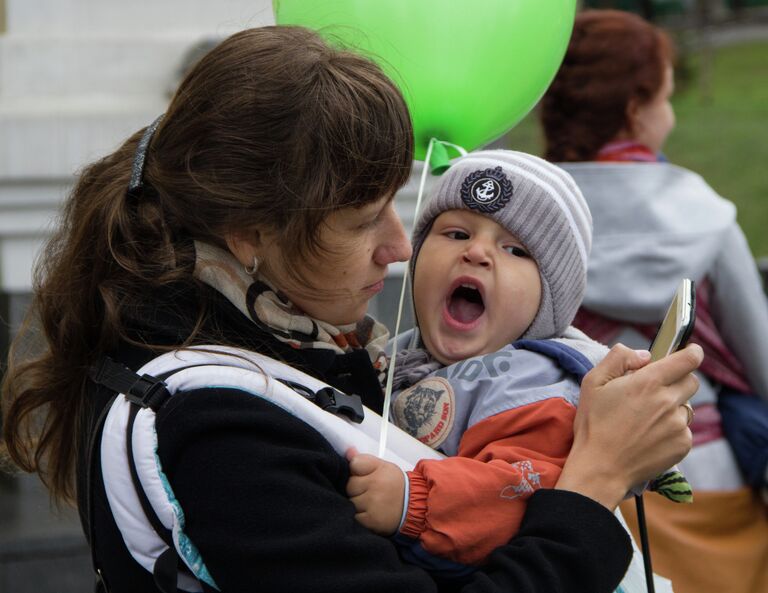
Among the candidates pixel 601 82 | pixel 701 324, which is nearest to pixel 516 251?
pixel 701 324

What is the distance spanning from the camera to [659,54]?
12.6 feet

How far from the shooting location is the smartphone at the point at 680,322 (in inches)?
71.9

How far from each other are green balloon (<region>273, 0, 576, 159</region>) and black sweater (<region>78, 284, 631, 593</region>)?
0.71 m

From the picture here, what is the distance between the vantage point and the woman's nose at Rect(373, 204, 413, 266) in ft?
6.05

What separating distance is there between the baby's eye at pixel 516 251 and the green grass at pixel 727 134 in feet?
25.5

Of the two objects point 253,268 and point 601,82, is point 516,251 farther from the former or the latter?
point 601,82

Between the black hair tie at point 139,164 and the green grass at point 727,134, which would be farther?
the green grass at point 727,134

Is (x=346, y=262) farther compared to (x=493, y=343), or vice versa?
(x=493, y=343)

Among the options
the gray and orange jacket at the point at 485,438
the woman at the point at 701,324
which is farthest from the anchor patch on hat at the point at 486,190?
the woman at the point at 701,324

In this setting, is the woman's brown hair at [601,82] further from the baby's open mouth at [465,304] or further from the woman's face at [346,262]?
the woman's face at [346,262]

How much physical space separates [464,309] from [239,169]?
638mm

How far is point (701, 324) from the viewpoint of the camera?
3.46 metres

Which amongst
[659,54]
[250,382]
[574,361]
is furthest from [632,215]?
[250,382]

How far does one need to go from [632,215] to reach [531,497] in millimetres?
1918
